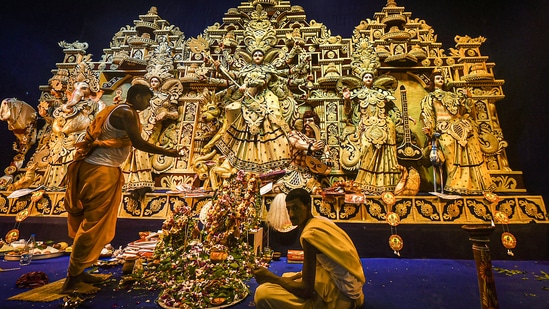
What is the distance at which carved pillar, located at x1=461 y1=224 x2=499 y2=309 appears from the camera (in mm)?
1806

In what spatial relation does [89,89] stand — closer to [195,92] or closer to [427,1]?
[195,92]

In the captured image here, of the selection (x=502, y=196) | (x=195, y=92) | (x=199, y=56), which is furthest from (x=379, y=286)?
(x=199, y=56)

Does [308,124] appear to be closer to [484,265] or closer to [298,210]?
[298,210]

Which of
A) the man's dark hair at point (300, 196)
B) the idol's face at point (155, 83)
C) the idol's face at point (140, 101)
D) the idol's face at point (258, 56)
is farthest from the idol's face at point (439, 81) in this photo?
the idol's face at point (155, 83)

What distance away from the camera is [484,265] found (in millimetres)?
1846

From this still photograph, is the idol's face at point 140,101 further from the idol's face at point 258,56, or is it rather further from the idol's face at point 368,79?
the idol's face at point 368,79

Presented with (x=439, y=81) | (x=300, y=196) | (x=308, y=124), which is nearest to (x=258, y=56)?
(x=308, y=124)

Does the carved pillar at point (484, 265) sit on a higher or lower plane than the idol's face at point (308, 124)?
lower

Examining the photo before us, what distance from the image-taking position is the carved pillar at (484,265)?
1806mm

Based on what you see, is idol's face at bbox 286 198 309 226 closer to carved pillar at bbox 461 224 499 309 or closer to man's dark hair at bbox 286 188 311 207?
man's dark hair at bbox 286 188 311 207

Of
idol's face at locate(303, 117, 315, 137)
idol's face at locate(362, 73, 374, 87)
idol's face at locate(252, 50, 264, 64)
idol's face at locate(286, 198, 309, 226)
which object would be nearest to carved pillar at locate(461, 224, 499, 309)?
idol's face at locate(286, 198, 309, 226)

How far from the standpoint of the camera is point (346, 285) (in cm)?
164

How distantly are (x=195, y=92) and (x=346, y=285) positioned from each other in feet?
17.0

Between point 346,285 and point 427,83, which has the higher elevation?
point 427,83
